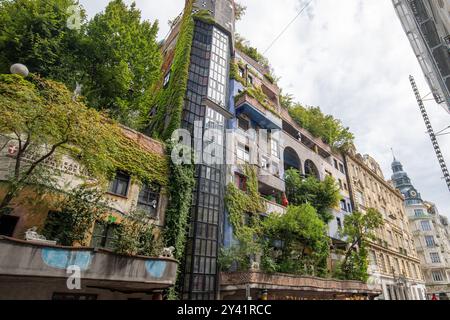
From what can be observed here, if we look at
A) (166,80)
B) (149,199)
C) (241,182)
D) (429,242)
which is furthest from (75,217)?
(429,242)

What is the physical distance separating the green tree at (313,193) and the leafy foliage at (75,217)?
18.4m

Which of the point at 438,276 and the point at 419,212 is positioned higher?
the point at 419,212

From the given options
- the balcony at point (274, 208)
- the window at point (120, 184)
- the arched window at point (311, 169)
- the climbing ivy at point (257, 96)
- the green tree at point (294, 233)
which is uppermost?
the climbing ivy at point (257, 96)

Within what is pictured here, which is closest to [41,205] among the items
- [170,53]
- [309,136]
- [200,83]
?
[200,83]

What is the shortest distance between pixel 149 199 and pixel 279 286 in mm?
9774

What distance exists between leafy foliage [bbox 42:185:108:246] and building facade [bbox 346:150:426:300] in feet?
91.3

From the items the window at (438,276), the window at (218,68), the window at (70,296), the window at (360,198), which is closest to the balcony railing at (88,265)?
the window at (70,296)

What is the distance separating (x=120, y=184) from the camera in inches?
587

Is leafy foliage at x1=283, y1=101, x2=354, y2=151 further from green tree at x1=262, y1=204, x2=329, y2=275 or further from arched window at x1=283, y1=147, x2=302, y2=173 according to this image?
green tree at x1=262, y1=204, x2=329, y2=275

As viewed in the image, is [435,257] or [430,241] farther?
[430,241]

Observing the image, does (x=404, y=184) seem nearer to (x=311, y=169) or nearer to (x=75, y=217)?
(x=311, y=169)

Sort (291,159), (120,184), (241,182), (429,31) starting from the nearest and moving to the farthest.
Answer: (120,184) → (429,31) → (241,182) → (291,159)

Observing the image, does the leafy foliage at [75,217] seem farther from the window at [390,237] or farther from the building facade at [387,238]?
the window at [390,237]

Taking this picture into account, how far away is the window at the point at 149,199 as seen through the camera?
15470 millimetres
